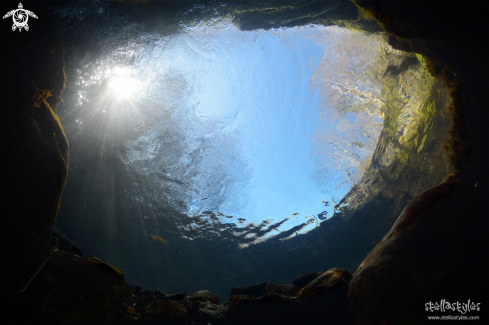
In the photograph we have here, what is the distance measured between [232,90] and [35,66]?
8.21m

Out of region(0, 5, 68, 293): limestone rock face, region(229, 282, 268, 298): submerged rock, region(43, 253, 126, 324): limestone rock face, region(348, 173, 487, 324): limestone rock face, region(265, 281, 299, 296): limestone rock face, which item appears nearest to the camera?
region(348, 173, 487, 324): limestone rock face

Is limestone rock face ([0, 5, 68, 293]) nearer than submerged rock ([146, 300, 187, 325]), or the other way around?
limestone rock face ([0, 5, 68, 293])

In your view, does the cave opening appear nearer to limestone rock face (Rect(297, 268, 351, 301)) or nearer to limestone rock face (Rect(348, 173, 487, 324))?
limestone rock face (Rect(348, 173, 487, 324))

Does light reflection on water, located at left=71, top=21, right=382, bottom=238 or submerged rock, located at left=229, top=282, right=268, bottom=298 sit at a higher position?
light reflection on water, located at left=71, top=21, right=382, bottom=238

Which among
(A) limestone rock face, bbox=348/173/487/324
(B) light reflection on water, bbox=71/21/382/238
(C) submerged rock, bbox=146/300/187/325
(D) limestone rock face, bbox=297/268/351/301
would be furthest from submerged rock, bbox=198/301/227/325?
(B) light reflection on water, bbox=71/21/382/238

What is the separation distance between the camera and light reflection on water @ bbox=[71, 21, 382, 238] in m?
9.13

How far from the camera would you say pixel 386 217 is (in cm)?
1157

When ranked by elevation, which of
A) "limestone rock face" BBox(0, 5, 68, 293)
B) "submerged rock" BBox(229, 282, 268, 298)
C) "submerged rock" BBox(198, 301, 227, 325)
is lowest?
"submerged rock" BBox(198, 301, 227, 325)

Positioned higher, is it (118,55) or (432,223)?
(118,55)

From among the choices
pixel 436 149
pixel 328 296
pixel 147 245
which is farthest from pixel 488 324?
pixel 147 245

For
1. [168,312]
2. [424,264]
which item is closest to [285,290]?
[168,312]

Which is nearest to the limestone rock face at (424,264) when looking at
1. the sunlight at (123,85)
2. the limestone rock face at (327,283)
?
the limestone rock face at (327,283)

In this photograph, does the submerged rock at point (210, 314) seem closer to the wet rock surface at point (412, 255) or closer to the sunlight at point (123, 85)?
the wet rock surface at point (412, 255)

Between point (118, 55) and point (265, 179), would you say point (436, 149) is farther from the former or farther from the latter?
point (118, 55)
